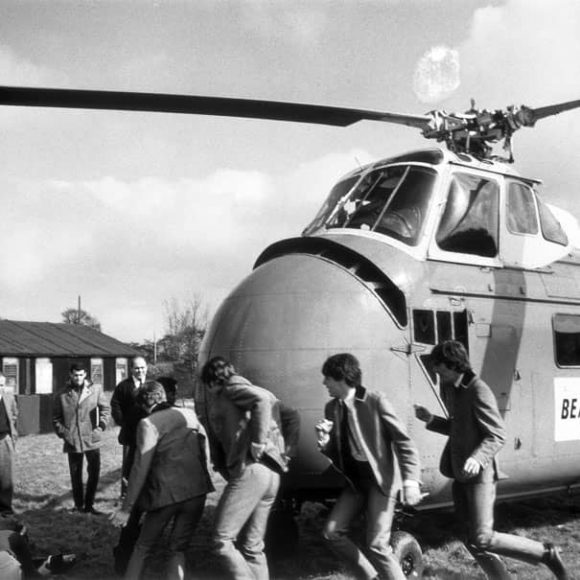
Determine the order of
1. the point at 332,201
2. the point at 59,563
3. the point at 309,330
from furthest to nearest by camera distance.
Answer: the point at 332,201
the point at 59,563
the point at 309,330

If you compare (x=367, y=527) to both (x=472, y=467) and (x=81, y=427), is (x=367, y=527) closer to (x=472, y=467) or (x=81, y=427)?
(x=472, y=467)

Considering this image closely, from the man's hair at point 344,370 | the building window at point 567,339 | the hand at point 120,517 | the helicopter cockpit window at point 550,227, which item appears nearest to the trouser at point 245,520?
the hand at point 120,517

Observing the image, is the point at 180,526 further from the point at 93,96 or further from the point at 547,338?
the point at 547,338

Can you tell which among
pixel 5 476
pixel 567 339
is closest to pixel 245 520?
pixel 567 339

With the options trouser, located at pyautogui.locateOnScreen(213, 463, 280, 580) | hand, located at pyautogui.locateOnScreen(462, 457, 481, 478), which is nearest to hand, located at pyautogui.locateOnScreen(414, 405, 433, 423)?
hand, located at pyautogui.locateOnScreen(462, 457, 481, 478)

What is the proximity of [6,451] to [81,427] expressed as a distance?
85 centimetres

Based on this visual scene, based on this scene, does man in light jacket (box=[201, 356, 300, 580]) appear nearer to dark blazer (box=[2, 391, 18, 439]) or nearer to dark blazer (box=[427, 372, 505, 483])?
dark blazer (box=[427, 372, 505, 483])

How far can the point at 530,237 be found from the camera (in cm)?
717

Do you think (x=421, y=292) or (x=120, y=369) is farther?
(x=120, y=369)

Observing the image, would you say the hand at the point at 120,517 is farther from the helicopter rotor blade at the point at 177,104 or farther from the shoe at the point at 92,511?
the shoe at the point at 92,511

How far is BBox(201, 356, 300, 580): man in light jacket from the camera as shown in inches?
188

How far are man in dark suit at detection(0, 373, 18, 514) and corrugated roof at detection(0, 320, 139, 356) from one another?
15339 millimetres

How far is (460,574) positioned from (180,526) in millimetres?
2319

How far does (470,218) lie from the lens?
22.1 feet
